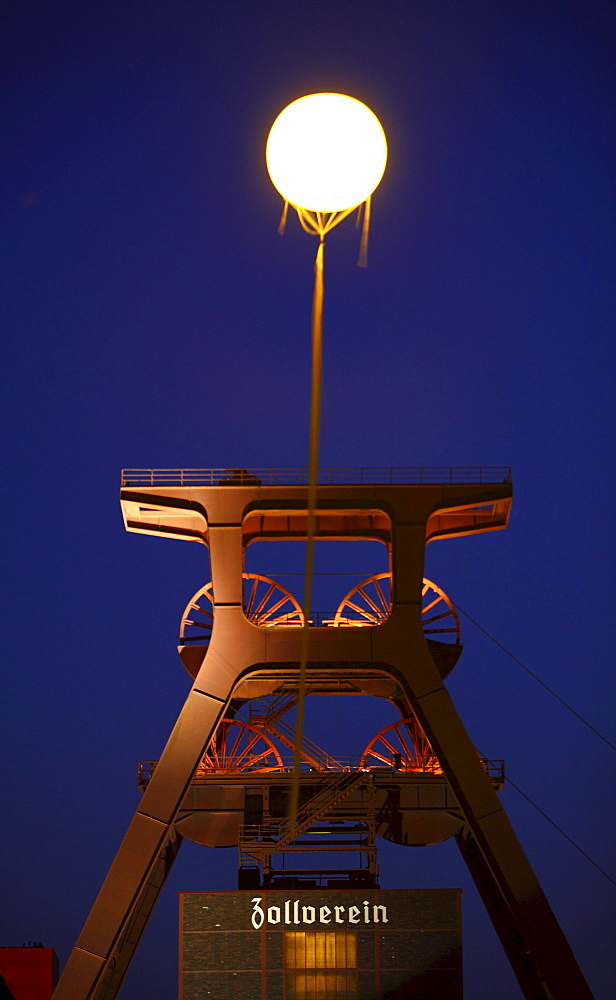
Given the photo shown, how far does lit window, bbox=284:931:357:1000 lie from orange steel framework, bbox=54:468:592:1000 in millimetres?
3485

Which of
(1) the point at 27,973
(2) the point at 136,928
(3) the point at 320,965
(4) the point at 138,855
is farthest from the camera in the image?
(1) the point at 27,973

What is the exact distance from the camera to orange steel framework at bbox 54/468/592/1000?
33156 millimetres

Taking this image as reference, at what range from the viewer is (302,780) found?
3775cm

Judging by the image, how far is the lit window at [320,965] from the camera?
3170 cm

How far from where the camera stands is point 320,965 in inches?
1262

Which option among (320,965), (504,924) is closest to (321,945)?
(320,965)

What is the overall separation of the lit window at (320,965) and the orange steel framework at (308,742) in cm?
348

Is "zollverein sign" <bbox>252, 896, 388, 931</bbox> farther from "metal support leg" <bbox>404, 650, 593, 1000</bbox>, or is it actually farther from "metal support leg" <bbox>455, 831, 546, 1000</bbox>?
"metal support leg" <bbox>455, 831, 546, 1000</bbox>

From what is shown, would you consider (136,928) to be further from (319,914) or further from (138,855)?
(319,914)

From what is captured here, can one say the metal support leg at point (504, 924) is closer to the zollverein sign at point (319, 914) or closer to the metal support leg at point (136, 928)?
the zollverein sign at point (319, 914)

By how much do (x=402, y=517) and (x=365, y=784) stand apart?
841cm

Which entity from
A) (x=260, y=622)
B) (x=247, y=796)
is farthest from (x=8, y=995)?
(x=260, y=622)

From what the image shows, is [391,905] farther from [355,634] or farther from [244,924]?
[355,634]

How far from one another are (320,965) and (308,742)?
8437 millimetres
